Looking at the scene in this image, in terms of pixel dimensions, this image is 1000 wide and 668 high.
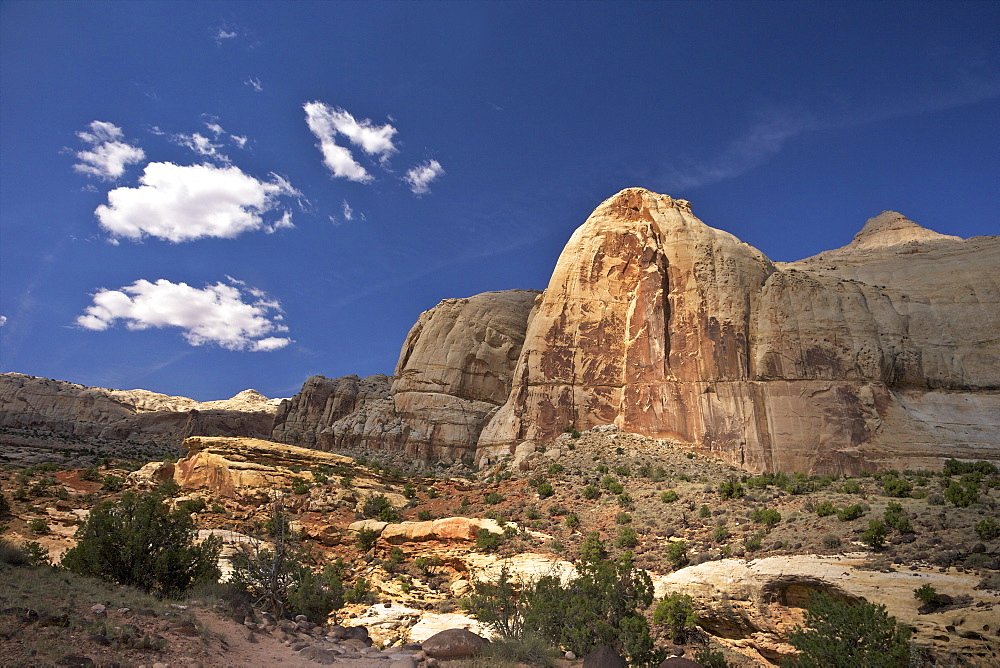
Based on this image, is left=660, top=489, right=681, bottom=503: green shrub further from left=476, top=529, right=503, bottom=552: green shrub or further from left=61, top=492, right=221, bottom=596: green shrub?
left=61, top=492, right=221, bottom=596: green shrub

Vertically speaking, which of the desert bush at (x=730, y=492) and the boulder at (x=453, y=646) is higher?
the desert bush at (x=730, y=492)

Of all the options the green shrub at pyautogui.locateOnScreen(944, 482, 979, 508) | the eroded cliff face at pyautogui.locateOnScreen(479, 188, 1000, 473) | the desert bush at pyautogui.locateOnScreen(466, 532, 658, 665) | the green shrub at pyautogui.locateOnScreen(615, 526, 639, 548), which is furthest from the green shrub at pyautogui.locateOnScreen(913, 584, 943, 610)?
the eroded cliff face at pyautogui.locateOnScreen(479, 188, 1000, 473)

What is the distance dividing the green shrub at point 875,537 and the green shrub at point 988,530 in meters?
2.52

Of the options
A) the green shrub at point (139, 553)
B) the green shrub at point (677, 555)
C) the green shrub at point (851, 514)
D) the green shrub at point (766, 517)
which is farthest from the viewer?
the green shrub at point (766, 517)

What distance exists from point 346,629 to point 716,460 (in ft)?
87.5

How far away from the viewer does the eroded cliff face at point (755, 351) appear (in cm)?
3531

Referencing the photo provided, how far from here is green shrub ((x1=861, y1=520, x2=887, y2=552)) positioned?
60.5 feet

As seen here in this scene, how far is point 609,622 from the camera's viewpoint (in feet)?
51.4

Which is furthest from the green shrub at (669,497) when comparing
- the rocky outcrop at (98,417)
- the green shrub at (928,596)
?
the rocky outcrop at (98,417)

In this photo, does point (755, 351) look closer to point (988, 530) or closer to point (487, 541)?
point (988, 530)

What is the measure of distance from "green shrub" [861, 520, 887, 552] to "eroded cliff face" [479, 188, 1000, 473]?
55.0 ft

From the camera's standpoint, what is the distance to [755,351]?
3841 centimetres

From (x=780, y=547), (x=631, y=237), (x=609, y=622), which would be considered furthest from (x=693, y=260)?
(x=609, y=622)

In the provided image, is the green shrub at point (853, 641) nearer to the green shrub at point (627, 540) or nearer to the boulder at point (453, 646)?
the boulder at point (453, 646)
